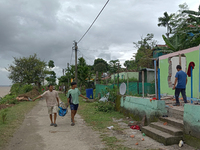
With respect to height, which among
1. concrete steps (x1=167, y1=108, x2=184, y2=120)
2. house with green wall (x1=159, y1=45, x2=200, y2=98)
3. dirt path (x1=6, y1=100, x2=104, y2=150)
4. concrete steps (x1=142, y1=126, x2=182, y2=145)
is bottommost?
dirt path (x1=6, y1=100, x2=104, y2=150)

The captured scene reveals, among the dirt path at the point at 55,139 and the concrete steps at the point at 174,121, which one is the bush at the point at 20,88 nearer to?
the dirt path at the point at 55,139

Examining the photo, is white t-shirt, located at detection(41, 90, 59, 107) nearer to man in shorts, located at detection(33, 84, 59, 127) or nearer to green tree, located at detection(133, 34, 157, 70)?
man in shorts, located at detection(33, 84, 59, 127)

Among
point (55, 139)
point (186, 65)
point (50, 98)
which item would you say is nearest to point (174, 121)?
point (55, 139)

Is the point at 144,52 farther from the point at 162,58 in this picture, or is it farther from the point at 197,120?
the point at 197,120

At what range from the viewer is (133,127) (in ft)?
22.7

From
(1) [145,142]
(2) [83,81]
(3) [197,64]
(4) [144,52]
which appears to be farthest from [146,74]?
(1) [145,142]

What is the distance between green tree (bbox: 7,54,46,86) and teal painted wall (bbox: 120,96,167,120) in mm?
23467

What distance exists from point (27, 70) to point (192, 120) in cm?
2873

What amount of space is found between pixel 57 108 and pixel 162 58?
853 centimetres

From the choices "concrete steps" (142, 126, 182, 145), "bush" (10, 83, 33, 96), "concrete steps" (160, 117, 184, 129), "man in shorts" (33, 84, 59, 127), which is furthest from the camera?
"bush" (10, 83, 33, 96)

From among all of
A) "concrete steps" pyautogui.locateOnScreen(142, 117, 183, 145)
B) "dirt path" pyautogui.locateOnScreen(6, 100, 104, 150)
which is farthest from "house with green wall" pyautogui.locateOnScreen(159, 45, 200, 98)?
"dirt path" pyautogui.locateOnScreen(6, 100, 104, 150)

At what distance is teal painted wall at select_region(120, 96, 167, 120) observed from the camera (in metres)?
6.43

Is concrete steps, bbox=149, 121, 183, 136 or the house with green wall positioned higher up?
the house with green wall

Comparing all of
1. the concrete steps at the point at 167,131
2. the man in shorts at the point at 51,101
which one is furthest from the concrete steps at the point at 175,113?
the man in shorts at the point at 51,101
